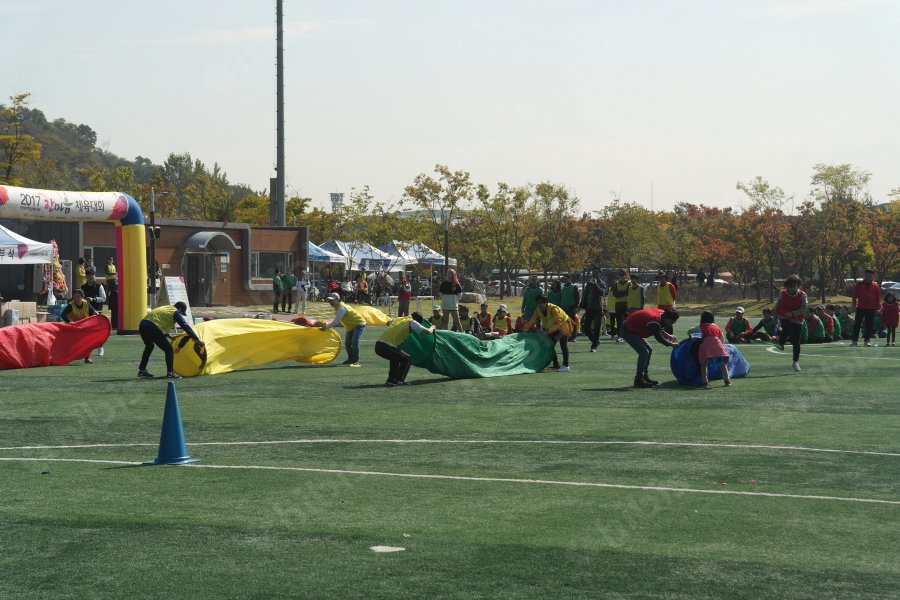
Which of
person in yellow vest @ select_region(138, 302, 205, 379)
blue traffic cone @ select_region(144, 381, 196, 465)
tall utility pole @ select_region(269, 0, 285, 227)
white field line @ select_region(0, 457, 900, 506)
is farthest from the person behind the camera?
tall utility pole @ select_region(269, 0, 285, 227)

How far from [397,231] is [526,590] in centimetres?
6838

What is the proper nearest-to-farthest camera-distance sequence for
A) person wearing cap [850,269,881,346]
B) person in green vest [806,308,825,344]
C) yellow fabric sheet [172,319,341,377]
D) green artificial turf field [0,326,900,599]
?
green artificial turf field [0,326,900,599] < yellow fabric sheet [172,319,341,377] < person wearing cap [850,269,881,346] < person in green vest [806,308,825,344]

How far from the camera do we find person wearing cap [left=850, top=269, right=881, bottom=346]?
88.3 feet

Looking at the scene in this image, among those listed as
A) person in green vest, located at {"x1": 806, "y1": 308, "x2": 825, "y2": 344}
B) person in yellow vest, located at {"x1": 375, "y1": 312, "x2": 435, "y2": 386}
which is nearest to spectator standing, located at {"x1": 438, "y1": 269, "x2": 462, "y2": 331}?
person in yellow vest, located at {"x1": 375, "y1": 312, "x2": 435, "y2": 386}

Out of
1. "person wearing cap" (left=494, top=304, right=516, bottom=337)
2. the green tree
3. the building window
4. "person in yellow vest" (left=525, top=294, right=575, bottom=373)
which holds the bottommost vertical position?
"person wearing cap" (left=494, top=304, right=516, bottom=337)

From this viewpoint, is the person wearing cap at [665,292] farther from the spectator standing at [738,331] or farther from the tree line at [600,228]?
the tree line at [600,228]

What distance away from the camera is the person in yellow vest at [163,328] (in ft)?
63.6

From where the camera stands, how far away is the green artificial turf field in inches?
275

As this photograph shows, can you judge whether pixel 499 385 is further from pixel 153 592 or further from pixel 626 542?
pixel 153 592

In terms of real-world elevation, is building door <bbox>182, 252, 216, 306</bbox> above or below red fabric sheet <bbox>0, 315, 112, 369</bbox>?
above

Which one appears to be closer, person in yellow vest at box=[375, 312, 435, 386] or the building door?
person in yellow vest at box=[375, 312, 435, 386]

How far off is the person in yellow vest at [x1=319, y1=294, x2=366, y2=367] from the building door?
29061 mm

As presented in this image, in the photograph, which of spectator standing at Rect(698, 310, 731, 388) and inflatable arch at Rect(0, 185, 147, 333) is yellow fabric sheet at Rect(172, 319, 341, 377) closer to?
spectator standing at Rect(698, 310, 731, 388)

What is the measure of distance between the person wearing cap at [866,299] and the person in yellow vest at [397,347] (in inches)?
493
